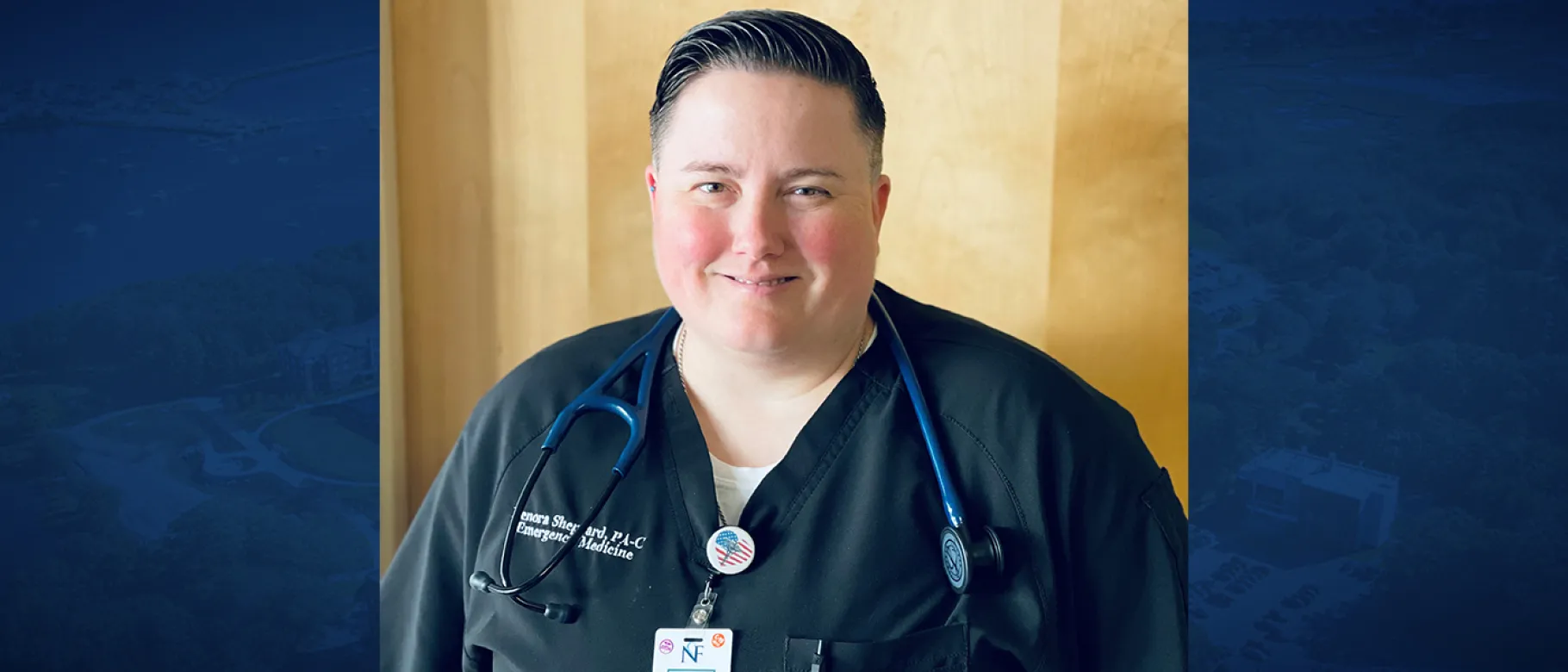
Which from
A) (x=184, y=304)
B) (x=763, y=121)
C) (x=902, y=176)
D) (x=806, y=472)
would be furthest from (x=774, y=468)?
(x=184, y=304)

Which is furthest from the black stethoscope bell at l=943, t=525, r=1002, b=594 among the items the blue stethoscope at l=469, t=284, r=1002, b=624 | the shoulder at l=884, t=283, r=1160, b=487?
the shoulder at l=884, t=283, r=1160, b=487

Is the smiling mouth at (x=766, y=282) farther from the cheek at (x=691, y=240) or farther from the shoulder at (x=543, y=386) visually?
the shoulder at (x=543, y=386)

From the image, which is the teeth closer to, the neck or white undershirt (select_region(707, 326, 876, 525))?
the neck

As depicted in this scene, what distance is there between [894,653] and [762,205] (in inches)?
19.0

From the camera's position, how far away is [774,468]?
1200 millimetres

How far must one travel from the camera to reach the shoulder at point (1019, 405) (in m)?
1.19

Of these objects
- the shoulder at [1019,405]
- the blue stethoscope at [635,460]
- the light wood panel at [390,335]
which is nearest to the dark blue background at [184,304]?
the light wood panel at [390,335]

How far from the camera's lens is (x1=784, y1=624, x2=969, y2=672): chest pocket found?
1.09 meters

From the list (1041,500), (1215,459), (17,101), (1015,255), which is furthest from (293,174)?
(1215,459)

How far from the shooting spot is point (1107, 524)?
1.19m

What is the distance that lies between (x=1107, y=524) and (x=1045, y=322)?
35cm

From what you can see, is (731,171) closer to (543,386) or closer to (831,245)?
(831,245)

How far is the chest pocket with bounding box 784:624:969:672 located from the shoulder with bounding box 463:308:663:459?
41 cm

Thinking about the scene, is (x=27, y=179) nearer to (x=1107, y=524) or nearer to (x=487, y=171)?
(x=487, y=171)
